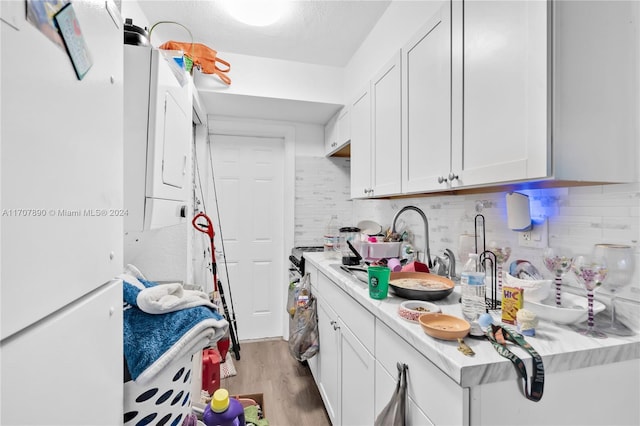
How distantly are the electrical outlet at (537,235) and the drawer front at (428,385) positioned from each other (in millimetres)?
679

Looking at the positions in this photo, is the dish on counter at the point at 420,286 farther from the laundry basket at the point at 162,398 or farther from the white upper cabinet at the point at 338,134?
the white upper cabinet at the point at 338,134

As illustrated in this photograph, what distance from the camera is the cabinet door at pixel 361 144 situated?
199 centimetres

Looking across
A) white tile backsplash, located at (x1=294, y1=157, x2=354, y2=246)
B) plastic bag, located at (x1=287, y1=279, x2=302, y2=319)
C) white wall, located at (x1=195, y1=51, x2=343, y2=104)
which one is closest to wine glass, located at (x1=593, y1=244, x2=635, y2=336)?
plastic bag, located at (x1=287, y1=279, x2=302, y2=319)

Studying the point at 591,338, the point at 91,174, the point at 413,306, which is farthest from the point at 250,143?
the point at 591,338

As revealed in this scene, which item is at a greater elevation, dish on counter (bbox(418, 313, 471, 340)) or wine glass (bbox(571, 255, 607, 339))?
wine glass (bbox(571, 255, 607, 339))

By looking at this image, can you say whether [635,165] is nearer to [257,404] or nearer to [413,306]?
[413,306]

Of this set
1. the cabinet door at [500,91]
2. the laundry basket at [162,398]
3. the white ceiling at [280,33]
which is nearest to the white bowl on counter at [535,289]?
the cabinet door at [500,91]

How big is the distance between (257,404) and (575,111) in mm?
2205

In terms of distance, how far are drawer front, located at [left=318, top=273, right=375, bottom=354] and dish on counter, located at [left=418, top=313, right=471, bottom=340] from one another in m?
0.29

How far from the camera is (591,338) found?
0.83 m

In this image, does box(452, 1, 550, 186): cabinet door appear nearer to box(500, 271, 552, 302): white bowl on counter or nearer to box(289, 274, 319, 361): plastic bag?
box(500, 271, 552, 302): white bowl on counter

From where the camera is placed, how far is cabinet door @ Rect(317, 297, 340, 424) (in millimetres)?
1646

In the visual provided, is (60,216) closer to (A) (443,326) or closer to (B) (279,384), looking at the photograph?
(A) (443,326)

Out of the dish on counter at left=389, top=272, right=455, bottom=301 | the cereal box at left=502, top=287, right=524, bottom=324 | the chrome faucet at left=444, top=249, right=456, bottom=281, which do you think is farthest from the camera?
the chrome faucet at left=444, top=249, right=456, bottom=281
